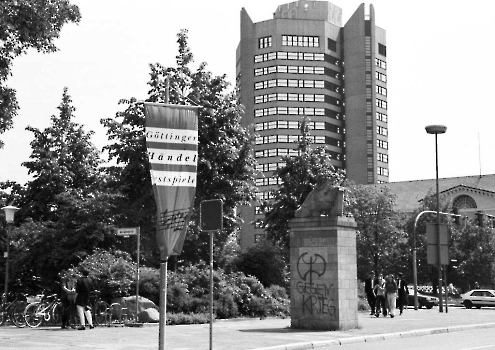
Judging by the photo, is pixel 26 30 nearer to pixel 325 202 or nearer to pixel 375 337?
pixel 325 202

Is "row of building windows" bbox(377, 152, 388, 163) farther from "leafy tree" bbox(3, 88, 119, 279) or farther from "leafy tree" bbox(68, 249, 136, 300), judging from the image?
"leafy tree" bbox(68, 249, 136, 300)

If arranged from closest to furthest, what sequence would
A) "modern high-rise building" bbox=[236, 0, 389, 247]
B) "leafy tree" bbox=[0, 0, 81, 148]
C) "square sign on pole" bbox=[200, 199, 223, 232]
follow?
"square sign on pole" bbox=[200, 199, 223, 232] → "leafy tree" bbox=[0, 0, 81, 148] → "modern high-rise building" bbox=[236, 0, 389, 247]

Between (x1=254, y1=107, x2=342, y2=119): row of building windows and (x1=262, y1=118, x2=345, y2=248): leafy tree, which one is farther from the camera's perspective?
(x1=254, y1=107, x2=342, y2=119): row of building windows

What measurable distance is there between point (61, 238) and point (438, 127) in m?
18.0

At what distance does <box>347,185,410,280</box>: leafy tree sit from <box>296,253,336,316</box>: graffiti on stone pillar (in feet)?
167

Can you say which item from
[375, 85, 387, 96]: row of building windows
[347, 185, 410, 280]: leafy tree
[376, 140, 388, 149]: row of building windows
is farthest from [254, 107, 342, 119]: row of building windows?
[347, 185, 410, 280]: leafy tree

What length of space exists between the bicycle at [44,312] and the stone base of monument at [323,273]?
747 cm

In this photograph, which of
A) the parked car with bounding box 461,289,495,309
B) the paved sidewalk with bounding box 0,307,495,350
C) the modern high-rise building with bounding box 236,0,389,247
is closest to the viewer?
the paved sidewalk with bounding box 0,307,495,350

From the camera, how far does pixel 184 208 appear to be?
13648mm

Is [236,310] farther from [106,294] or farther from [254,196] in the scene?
[254,196]

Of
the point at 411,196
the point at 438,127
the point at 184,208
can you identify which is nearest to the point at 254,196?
the point at 438,127

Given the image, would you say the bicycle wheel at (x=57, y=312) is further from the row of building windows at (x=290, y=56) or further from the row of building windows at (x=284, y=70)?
the row of building windows at (x=290, y=56)

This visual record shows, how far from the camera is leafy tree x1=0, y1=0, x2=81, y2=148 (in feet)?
66.4

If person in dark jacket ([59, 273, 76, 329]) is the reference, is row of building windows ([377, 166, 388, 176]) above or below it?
above
